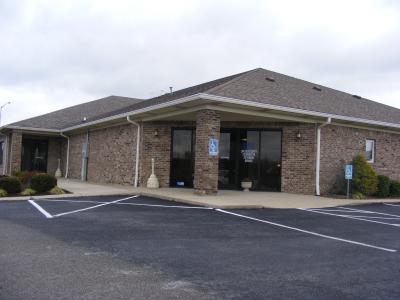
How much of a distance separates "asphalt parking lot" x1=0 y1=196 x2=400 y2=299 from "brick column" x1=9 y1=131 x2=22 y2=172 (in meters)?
14.1

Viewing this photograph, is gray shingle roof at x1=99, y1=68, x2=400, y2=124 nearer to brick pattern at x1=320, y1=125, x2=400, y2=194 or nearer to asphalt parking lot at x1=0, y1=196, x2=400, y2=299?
brick pattern at x1=320, y1=125, x2=400, y2=194

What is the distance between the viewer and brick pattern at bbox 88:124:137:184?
1938cm

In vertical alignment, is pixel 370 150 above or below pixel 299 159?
above

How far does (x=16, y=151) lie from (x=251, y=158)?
45.5ft

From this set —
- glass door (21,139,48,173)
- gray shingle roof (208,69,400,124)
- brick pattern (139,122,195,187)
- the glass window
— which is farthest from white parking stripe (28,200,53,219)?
glass door (21,139,48,173)

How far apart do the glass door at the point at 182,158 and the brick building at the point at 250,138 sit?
1.6 inches

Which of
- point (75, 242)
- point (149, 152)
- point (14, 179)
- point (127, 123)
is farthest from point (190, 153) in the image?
point (75, 242)

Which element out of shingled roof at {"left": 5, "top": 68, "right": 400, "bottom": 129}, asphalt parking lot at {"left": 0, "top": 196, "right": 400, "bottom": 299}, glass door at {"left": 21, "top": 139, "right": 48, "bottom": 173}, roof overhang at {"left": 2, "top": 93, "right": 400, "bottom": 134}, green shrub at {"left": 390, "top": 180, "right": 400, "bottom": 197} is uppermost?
shingled roof at {"left": 5, "top": 68, "right": 400, "bottom": 129}

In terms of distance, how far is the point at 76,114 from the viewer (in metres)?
30.0

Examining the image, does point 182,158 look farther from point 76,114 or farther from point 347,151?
point 76,114

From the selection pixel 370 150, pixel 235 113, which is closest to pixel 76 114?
pixel 235 113

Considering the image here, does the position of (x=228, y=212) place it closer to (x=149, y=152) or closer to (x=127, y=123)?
(x=149, y=152)

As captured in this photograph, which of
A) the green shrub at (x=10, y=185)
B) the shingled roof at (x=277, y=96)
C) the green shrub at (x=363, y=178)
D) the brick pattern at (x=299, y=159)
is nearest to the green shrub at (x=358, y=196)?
the green shrub at (x=363, y=178)

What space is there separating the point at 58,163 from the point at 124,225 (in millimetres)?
20278
